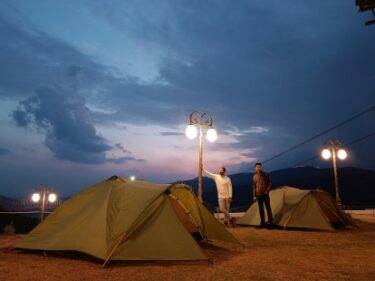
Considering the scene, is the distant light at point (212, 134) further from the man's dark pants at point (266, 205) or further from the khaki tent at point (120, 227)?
the khaki tent at point (120, 227)

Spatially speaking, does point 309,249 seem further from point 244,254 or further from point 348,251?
point 244,254

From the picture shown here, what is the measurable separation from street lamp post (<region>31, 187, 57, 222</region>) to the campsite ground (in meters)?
3.40

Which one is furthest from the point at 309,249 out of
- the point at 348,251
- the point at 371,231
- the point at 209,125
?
the point at 209,125

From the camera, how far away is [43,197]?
41.7 ft

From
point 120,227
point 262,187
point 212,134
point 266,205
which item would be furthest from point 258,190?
point 120,227

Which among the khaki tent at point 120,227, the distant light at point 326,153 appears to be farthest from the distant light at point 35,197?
the distant light at point 326,153

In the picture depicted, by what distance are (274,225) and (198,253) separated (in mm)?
6745

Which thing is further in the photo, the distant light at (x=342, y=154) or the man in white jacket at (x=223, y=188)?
the distant light at (x=342, y=154)

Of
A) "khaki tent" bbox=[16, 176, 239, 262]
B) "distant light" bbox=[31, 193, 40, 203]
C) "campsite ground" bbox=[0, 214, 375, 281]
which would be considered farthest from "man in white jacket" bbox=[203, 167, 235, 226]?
"distant light" bbox=[31, 193, 40, 203]

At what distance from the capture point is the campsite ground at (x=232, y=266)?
6066 mm

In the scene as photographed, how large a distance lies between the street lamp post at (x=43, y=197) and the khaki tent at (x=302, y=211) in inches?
275

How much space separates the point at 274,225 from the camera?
1327 centimetres

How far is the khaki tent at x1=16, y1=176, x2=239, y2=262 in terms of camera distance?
7051mm

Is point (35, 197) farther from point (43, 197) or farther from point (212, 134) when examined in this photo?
point (212, 134)
